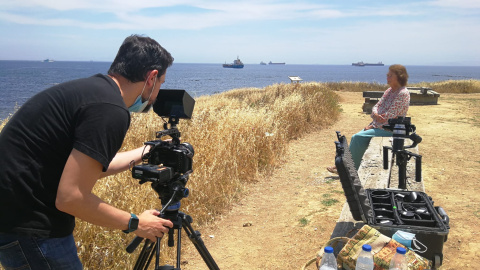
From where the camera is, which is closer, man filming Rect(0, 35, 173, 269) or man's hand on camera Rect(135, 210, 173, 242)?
man filming Rect(0, 35, 173, 269)

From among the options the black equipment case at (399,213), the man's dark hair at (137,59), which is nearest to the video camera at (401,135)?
the black equipment case at (399,213)

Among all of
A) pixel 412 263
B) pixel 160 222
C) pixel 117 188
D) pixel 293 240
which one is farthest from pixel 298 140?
pixel 160 222

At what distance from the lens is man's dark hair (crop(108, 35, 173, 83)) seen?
5.86ft

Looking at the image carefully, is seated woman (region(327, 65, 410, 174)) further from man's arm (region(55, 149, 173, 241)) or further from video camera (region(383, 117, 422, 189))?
man's arm (region(55, 149, 173, 241))

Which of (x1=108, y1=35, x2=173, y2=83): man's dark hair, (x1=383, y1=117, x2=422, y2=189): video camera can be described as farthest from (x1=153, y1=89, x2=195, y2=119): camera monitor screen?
(x1=383, y1=117, x2=422, y2=189): video camera

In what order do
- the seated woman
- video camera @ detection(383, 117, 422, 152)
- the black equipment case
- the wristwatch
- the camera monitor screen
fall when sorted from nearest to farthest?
1. the wristwatch
2. the camera monitor screen
3. the black equipment case
4. video camera @ detection(383, 117, 422, 152)
5. the seated woman

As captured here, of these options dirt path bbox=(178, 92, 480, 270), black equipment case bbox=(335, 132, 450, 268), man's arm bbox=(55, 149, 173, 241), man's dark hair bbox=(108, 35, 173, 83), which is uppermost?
man's dark hair bbox=(108, 35, 173, 83)

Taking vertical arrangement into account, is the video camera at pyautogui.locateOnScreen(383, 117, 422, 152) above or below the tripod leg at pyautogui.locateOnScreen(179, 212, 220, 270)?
above

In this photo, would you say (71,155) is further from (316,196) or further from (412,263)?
(316,196)

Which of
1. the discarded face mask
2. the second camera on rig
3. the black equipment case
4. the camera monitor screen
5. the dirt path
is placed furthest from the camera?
the dirt path

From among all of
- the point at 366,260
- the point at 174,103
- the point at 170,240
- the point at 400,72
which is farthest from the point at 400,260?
the point at 400,72

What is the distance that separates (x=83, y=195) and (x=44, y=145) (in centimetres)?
27

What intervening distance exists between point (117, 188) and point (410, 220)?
2.55 metres

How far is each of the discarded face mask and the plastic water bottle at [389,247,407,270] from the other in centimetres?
30
